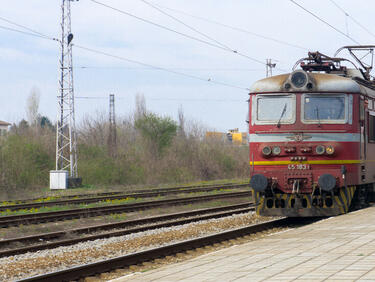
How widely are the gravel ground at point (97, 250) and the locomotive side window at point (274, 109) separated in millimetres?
2685

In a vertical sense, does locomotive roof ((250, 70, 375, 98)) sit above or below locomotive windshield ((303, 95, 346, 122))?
above

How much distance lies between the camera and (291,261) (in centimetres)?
754

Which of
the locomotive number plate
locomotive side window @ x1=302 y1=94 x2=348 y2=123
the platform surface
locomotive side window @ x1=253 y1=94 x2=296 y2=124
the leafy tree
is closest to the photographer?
the platform surface

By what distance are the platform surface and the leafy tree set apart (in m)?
39.8

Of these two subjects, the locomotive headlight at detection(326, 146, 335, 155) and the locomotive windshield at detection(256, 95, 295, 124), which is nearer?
the locomotive headlight at detection(326, 146, 335, 155)

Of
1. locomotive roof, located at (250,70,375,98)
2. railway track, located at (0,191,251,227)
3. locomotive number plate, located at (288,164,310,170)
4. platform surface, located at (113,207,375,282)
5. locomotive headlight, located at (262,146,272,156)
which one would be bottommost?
railway track, located at (0,191,251,227)

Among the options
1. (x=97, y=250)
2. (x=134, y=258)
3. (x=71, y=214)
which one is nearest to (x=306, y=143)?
(x=97, y=250)

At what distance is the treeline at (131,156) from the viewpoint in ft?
112

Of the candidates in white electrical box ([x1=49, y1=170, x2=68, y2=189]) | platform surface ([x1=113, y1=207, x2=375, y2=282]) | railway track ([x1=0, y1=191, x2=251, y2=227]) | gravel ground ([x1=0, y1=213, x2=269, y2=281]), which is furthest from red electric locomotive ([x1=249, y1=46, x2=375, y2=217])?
white electrical box ([x1=49, y1=170, x2=68, y2=189])

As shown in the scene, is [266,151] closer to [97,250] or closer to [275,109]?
[275,109]

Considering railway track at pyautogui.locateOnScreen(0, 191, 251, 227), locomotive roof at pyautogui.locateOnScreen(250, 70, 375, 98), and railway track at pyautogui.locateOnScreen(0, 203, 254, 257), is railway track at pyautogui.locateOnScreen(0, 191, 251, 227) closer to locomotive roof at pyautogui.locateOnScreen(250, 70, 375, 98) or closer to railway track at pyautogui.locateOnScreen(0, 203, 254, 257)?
railway track at pyautogui.locateOnScreen(0, 203, 254, 257)

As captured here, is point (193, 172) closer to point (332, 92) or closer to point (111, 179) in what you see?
point (111, 179)

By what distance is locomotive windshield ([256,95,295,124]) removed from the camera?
13.8 m

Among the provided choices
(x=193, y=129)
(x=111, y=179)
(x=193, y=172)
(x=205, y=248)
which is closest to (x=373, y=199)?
(x=205, y=248)
